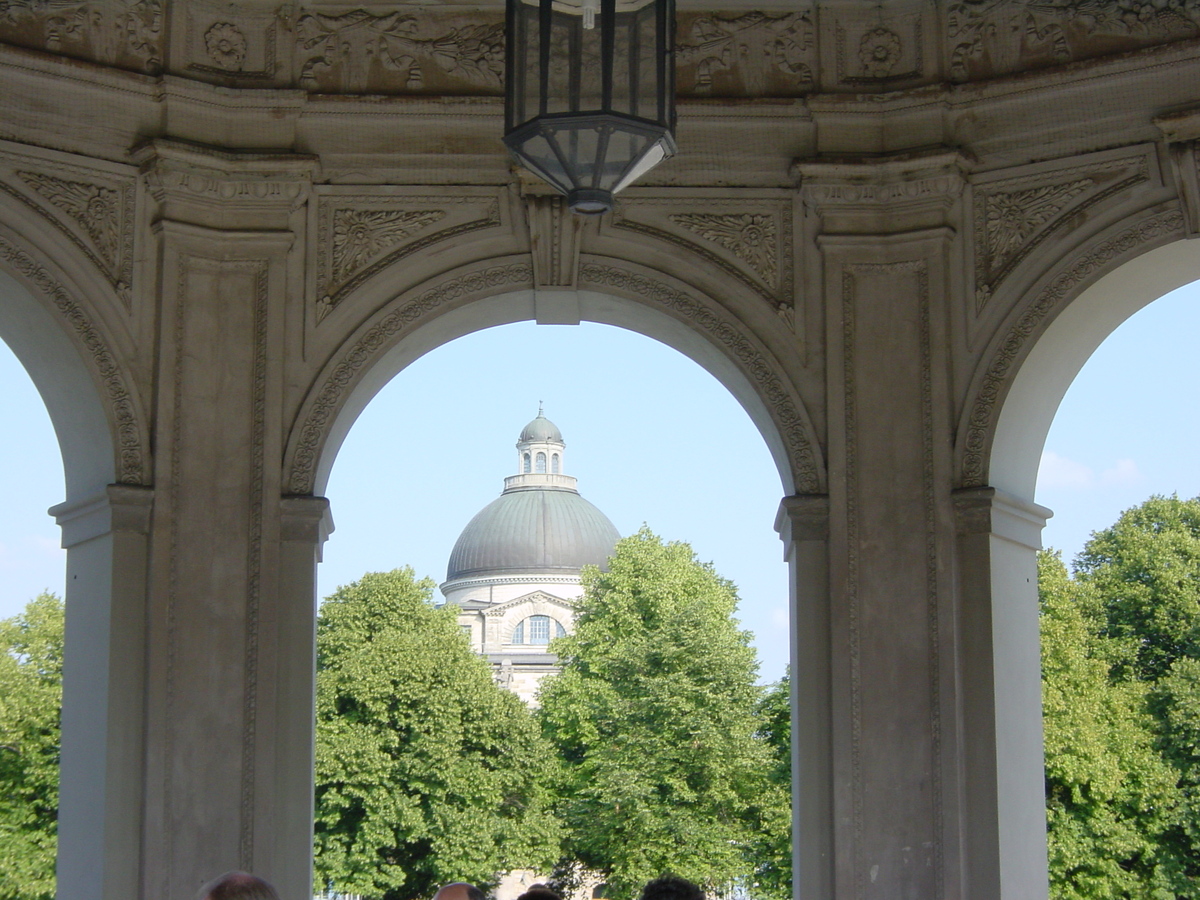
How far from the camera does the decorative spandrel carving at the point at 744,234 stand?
1064cm

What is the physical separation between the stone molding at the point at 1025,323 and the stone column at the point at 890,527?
0.51ft

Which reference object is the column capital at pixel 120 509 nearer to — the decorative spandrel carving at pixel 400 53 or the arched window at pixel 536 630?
the decorative spandrel carving at pixel 400 53

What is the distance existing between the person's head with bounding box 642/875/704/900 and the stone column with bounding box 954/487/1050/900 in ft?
15.4

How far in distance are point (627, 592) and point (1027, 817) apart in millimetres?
38622

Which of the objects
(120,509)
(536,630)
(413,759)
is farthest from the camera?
(536,630)

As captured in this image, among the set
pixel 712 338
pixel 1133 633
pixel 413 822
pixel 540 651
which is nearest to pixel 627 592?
pixel 413 822

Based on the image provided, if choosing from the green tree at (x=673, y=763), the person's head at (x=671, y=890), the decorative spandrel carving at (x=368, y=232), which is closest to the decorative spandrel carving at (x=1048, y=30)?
the decorative spandrel carving at (x=368, y=232)

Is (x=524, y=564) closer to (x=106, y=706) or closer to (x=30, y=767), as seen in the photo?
(x=30, y=767)

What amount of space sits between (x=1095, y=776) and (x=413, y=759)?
54.6ft

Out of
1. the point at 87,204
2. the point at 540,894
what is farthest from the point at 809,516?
the point at 87,204

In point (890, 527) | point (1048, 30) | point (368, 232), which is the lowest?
point (890, 527)

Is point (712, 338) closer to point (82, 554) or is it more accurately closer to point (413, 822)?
point (82, 554)

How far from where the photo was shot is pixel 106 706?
31.6ft

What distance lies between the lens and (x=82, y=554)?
1028 centimetres
